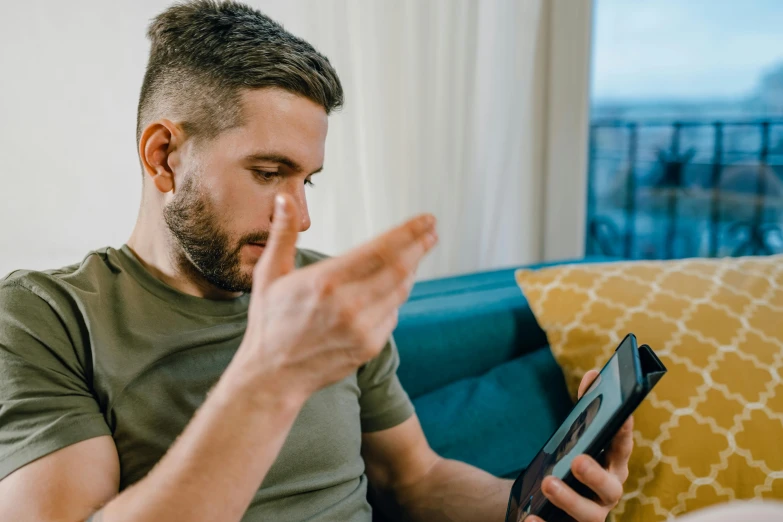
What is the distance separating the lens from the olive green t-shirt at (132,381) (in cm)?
77

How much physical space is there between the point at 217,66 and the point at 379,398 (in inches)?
23.1

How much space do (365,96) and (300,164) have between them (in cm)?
79

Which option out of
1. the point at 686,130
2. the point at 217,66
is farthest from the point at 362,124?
the point at 686,130

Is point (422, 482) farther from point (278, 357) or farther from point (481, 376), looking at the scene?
point (278, 357)

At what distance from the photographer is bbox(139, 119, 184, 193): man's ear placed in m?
0.96

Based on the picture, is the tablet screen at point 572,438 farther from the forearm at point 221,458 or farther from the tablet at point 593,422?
the forearm at point 221,458

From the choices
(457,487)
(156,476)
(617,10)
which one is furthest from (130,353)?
(617,10)

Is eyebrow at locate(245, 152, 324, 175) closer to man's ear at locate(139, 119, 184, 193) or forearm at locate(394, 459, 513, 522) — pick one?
man's ear at locate(139, 119, 184, 193)

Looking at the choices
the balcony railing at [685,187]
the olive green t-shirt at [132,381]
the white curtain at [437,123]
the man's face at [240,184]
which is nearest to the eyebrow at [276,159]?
the man's face at [240,184]

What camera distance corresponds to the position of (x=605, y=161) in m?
3.54

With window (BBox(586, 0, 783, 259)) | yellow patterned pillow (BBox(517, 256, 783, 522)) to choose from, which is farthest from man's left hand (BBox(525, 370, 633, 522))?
window (BBox(586, 0, 783, 259))

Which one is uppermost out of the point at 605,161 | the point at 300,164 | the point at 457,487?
the point at 300,164

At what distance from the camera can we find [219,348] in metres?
0.97

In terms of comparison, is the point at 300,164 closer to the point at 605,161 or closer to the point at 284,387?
the point at 284,387
